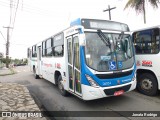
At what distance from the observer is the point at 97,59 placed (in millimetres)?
4570

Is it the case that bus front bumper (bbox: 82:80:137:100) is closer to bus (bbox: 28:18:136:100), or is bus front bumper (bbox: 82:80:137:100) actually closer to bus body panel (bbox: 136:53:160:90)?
bus (bbox: 28:18:136:100)

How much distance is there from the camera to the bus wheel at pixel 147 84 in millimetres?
5723

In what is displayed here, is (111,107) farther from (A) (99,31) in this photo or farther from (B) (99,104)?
(A) (99,31)

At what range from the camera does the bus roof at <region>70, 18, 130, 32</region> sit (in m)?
4.73

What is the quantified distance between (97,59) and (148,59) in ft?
8.33

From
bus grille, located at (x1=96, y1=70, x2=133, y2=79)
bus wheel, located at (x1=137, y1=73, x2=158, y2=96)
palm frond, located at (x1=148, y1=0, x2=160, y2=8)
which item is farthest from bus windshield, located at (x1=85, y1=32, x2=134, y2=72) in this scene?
palm frond, located at (x1=148, y1=0, x2=160, y2=8)

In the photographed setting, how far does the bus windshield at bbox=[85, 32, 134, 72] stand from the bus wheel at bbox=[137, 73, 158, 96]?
1.29 metres

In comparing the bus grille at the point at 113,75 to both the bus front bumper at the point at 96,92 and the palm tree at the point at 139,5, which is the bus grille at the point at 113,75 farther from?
the palm tree at the point at 139,5

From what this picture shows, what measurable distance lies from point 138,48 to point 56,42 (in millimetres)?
3747

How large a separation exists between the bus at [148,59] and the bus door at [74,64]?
301cm

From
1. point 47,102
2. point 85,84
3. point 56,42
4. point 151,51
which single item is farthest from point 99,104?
point 56,42

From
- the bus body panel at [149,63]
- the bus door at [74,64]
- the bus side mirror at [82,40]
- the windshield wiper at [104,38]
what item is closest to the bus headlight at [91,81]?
the bus door at [74,64]

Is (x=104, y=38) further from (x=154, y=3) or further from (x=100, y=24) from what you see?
(x=154, y=3)

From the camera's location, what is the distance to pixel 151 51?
5.75 meters
